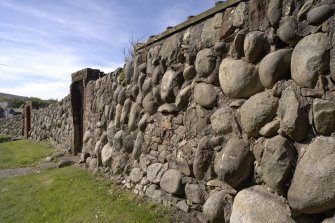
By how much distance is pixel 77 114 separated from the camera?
9.55 metres

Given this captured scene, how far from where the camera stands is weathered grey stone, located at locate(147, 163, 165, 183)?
15.2 ft

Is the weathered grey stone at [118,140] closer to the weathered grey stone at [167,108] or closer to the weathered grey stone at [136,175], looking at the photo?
the weathered grey stone at [136,175]

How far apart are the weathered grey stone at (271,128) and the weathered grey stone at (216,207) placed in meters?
0.78

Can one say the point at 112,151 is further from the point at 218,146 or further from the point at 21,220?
the point at 218,146

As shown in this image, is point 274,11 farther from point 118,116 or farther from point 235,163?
point 118,116

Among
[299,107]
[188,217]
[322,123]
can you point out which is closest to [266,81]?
[299,107]

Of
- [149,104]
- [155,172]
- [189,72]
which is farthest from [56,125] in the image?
[189,72]

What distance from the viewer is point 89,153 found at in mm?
7633

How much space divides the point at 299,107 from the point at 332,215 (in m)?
0.75

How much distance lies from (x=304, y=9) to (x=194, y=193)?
6.91 feet

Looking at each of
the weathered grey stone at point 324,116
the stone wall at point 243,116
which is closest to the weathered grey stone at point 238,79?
the stone wall at point 243,116

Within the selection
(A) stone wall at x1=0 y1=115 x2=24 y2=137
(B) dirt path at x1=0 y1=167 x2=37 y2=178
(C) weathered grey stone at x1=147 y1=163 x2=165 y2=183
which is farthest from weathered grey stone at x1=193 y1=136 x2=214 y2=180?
(A) stone wall at x1=0 y1=115 x2=24 y2=137

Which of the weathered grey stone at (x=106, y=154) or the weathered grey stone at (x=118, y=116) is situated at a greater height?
the weathered grey stone at (x=118, y=116)

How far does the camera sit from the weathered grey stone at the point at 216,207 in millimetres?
3357
